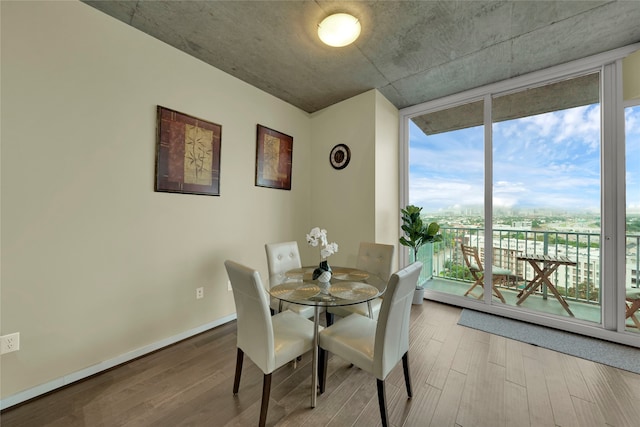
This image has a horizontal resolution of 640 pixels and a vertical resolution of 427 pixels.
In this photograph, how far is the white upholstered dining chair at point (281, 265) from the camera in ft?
6.69

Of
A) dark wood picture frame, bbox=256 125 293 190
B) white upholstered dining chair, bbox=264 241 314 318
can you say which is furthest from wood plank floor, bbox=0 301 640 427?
dark wood picture frame, bbox=256 125 293 190

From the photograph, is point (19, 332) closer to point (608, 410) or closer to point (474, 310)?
point (608, 410)

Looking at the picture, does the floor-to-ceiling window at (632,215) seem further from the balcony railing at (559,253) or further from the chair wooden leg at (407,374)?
the chair wooden leg at (407,374)

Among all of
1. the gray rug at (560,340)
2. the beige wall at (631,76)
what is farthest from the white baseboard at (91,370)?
the beige wall at (631,76)

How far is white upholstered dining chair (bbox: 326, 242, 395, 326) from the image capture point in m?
2.07

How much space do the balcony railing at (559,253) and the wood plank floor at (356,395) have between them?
3.69ft

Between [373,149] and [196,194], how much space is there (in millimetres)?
2136

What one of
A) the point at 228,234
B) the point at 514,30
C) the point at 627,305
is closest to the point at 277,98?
the point at 228,234

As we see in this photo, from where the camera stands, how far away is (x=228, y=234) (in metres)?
2.68

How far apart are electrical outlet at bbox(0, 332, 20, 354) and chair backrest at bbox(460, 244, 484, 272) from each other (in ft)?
14.5

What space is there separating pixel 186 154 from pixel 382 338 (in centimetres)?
230

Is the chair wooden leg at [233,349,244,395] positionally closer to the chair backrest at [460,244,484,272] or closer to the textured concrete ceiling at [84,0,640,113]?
the textured concrete ceiling at [84,0,640,113]

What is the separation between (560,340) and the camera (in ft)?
7.58

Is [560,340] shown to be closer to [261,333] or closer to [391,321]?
[391,321]
